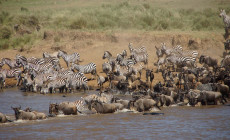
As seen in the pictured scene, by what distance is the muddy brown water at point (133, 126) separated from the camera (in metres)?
10.6

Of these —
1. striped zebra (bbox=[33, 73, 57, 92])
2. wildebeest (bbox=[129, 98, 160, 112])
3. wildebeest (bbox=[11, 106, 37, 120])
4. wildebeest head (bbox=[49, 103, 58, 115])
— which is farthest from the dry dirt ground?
wildebeest (bbox=[11, 106, 37, 120])

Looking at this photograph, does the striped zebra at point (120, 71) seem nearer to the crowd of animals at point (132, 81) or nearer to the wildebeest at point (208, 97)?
the crowd of animals at point (132, 81)

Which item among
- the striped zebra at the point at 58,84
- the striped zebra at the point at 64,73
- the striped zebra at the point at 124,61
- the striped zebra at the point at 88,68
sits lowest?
the striped zebra at the point at 58,84

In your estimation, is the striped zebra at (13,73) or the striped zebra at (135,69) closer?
the striped zebra at (135,69)

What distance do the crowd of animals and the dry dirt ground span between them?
0.93m

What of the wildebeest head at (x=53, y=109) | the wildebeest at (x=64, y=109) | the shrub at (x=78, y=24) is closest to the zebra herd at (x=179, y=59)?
the wildebeest at (x=64, y=109)

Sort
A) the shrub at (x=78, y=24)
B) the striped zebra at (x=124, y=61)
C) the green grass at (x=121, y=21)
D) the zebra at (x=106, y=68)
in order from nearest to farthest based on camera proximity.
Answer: the zebra at (x=106, y=68) < the striped zebra at (x=124, y=61) < the green grass at (x=121, y=21) < the shrub at (x=78, y=24)

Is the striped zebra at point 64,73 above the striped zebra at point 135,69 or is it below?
below

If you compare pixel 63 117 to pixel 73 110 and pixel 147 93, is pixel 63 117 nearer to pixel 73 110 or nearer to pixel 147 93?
pixel 73 110

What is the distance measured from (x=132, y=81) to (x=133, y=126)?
6.47 meters

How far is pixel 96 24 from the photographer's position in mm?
29938

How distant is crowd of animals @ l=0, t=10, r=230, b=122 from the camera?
1334 cm

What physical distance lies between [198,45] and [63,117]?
13257mm

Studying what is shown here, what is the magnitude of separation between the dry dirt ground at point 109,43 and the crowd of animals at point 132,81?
36.4 inches
